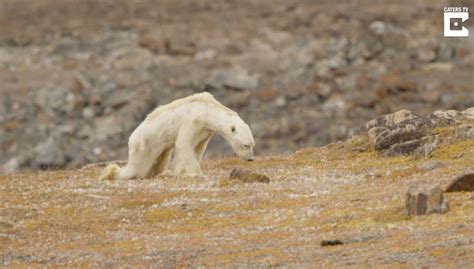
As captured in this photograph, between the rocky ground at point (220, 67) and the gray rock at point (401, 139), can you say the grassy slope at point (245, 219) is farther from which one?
the rocky ground at point (220, 67)

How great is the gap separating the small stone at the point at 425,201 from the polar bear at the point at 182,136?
34.1ft

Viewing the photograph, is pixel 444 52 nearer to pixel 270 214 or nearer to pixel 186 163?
pixel 186 163

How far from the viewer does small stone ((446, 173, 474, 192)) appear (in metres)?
28.7

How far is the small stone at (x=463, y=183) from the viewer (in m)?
28.7

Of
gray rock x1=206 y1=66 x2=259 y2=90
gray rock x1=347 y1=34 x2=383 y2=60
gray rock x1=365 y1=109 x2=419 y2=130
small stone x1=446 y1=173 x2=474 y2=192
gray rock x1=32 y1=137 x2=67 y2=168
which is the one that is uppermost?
small stone x1=446 y1=173 x2=474 y2=192

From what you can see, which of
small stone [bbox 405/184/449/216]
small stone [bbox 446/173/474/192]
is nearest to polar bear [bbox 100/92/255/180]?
small stone [bbox 446/173/474/192]

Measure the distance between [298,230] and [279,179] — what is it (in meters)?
7.80

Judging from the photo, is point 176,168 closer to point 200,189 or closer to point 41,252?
point 200,189

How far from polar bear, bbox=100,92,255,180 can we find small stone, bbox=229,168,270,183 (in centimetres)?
258

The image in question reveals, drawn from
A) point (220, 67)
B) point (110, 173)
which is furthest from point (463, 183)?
point (220, 67)

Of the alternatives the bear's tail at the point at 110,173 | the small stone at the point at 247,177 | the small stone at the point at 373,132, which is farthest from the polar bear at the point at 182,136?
the small stone at the point at 373,132

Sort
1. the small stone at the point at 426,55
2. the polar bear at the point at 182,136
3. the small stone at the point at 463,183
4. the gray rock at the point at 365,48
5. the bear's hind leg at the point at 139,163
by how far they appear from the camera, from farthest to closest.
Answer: the gray rock at the point at 365,48
the small stone at the point at 426,55
the bear's hind leg at the point at 139,163
the polar bear at the point at 182,136
the small stone at the point at 463,183

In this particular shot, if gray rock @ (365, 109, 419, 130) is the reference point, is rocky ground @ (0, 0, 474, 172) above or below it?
below

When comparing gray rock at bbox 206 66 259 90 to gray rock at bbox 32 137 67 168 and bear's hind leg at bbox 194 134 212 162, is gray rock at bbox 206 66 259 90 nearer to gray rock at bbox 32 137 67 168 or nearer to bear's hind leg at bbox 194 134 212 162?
gray rock at bbox 32 137 67 168
